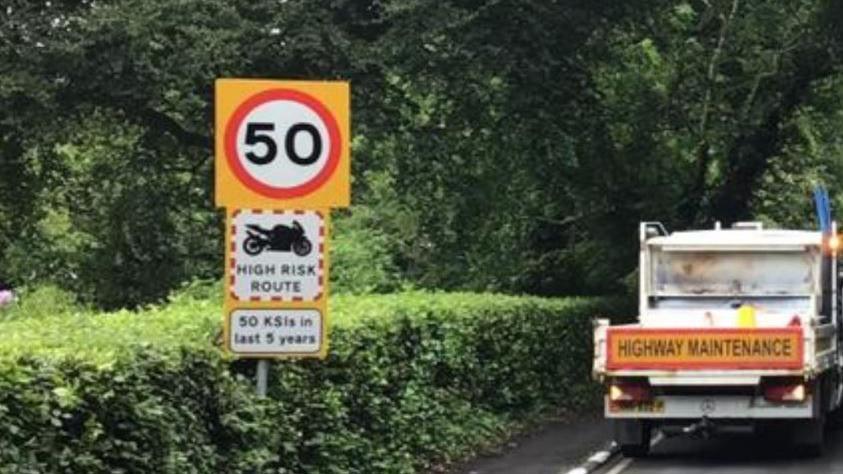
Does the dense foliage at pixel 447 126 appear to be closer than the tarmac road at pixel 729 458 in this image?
No

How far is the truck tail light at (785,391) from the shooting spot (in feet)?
50.8

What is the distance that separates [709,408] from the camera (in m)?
15.7

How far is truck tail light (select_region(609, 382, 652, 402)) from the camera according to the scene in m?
15.8

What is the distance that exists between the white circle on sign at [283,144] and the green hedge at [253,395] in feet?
3.86

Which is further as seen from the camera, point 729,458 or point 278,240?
point 729,458

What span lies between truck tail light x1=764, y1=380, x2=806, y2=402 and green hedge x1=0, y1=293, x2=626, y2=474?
10.5 feet

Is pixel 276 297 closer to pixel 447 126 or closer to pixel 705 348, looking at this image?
pixel 705 348

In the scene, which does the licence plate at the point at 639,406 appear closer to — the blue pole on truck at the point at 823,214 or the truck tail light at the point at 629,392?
the truck tail light at the point at 629,392

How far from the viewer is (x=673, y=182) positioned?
27.8m

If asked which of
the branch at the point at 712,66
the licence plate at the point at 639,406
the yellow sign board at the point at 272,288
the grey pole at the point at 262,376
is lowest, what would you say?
the licence plate at the point at 639,406

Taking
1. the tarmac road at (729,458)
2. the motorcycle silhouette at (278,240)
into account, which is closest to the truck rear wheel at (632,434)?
the tarmac road at (729,458)

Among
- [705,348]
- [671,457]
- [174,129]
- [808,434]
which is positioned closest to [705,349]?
[705,348]

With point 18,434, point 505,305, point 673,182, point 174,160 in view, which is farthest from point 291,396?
point 673,182

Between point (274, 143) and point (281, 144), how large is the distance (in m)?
0.04
